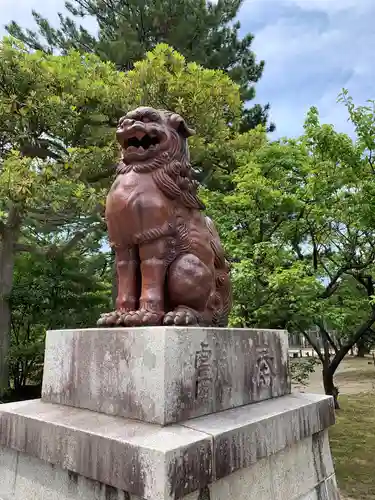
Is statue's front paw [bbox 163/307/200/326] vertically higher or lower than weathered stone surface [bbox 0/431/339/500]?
higher

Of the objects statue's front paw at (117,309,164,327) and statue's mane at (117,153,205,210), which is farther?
statue's mane at (117,153,205,210)

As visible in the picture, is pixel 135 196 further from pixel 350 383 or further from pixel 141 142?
pixel 350 383

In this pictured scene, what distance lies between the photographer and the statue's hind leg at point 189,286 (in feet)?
8.87

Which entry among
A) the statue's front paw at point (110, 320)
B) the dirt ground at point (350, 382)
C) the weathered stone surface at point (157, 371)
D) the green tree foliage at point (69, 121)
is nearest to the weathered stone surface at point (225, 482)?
the weathered stone surface at point (157, 371)

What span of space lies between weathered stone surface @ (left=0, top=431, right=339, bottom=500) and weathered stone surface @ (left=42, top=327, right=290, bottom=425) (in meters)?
0.36

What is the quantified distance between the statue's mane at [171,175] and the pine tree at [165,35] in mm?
9539

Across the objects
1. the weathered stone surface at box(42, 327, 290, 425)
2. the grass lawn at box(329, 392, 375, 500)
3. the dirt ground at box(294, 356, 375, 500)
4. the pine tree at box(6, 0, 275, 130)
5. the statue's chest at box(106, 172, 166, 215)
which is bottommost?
the grass lawn at box(329, 392, 375, 500)

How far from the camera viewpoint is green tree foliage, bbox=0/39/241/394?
705cm

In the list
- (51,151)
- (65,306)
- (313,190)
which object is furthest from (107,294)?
(313,190)

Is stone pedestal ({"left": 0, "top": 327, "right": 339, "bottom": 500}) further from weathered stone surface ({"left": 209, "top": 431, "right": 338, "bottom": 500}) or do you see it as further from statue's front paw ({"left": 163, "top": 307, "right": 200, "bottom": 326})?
statue's front paw ({"left": 163, "top": 307, "right": 200, "bottom": 326})

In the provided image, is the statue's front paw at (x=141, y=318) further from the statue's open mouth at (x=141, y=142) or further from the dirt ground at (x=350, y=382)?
the dirt ground at (x=350, y=382)

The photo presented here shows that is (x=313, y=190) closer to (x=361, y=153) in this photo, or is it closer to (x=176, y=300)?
(x=361, y=153)

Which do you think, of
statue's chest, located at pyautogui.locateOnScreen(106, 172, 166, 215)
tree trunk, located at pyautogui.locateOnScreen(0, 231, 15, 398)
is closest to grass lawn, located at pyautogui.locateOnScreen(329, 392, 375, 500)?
statue's chest, located at pyautogui.locateOnScreen(106, 172, 166, 215)

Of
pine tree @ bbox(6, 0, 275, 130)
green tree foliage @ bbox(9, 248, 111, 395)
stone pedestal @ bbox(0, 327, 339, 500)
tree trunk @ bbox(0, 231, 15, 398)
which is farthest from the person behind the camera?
pine tree @ bbox(6, 0, 275, 130)
